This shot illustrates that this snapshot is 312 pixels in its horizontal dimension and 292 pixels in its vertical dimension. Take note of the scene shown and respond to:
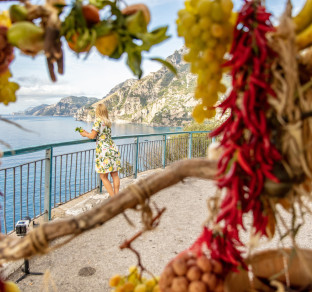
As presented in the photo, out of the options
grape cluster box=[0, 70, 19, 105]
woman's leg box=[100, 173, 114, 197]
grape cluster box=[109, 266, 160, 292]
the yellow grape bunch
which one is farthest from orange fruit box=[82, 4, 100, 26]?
woman's leg box=[100, 173, 114, 197]

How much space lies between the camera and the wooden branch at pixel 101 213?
0.74 m

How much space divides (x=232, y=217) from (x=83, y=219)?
15.6 inches

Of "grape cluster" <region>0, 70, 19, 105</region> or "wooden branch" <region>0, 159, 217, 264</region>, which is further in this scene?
"grape cluster" <region>0, 70, 19, 105</region>

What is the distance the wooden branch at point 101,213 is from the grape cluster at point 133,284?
351 millimetres

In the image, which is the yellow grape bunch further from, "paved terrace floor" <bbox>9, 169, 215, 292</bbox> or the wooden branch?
"paved terrace floor" <bbox>9, 169, 215, 292</bbox>

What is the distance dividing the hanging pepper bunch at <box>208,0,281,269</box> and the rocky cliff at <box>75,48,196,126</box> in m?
71.9

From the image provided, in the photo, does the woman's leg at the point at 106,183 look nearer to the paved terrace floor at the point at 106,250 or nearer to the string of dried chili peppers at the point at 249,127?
the paved terrace floor at the point at 106,250

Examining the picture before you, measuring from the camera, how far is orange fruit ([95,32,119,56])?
751 mm

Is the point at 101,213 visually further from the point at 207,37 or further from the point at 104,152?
the point at 104,152

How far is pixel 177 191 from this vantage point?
580 cm

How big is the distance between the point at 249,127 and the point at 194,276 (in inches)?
17.9

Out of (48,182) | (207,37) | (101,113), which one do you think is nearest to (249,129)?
(207,37)

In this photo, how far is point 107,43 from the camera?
0.76 metres

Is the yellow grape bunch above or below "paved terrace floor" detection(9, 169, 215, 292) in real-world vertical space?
above
